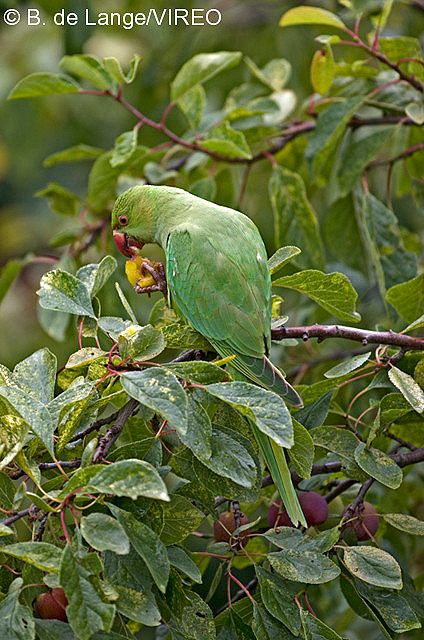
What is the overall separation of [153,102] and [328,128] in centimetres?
142

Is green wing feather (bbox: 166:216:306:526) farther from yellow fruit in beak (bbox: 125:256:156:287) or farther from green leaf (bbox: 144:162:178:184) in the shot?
green leaf (bbox: 144:162:178:184)

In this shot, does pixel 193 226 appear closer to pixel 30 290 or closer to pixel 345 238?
pixel 345 238

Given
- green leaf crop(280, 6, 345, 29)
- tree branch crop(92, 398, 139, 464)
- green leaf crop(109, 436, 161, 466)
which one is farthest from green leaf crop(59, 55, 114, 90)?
green leaf crop(109, 436, 161, 466)

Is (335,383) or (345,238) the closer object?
(335,383)

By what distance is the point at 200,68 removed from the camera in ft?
7.25

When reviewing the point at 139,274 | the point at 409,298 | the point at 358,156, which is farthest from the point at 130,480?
the point at 358,156

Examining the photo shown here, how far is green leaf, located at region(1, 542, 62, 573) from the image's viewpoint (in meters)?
1.02

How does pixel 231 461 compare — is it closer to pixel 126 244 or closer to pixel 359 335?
pixel 359 335

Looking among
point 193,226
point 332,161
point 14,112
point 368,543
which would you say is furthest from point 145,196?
point 14,112

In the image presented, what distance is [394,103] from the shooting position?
2.24 metres

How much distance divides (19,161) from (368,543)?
2.91m

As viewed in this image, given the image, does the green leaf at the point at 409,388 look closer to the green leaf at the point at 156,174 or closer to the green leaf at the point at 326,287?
the green leaf at the point at 326,287

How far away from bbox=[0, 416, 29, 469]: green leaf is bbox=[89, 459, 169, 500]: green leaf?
173mm

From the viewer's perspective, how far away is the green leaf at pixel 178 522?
124 centimetres
